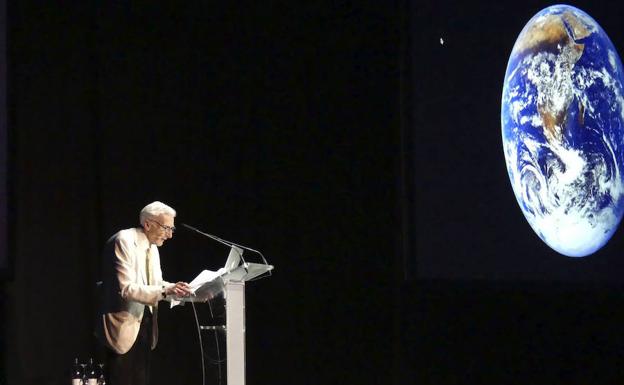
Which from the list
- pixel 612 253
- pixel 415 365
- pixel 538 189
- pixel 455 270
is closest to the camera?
pixel 612 253

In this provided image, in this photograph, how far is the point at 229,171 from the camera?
6332 mm

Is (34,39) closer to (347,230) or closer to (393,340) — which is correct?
(347,230)

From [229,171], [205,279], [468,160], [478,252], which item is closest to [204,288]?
[205,279]

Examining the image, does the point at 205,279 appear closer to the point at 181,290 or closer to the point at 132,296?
the point at 181,290

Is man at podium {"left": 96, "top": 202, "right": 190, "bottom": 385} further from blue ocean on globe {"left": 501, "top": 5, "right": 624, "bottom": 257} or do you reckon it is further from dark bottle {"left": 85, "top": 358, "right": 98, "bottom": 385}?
blue ocean on globe {"left": 501, "top": 5, "right": 624, "bottom": 257}

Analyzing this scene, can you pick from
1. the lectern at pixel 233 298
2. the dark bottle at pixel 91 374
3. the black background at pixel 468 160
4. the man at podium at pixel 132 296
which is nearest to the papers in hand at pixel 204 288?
the lectern at pixel 233 298

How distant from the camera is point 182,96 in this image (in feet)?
20.6

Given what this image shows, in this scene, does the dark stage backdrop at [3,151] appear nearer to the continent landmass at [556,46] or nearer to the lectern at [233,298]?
the lectern at [233,298]

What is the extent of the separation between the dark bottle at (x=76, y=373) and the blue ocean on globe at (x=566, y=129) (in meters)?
2.83

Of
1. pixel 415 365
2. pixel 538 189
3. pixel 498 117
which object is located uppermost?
pixel 498 117

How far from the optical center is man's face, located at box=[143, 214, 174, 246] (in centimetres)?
512

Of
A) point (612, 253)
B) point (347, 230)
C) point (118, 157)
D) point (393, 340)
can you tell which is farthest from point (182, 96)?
point (612, 253)

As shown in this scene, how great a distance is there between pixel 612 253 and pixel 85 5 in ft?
12.6

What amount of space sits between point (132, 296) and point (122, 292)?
0.21 ft
